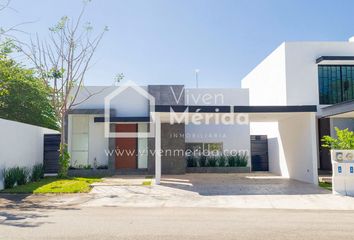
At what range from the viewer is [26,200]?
35.5 ft

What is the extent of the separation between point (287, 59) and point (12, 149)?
47.2 feet

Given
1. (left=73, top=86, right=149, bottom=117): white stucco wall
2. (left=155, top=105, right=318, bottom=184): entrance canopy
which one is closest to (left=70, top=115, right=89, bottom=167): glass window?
(left=73, top=86, right=149, bottom=117): white stucco wall

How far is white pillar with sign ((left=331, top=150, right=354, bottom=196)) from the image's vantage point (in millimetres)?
11867

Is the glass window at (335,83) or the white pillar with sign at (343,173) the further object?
the glass window at (335,83)

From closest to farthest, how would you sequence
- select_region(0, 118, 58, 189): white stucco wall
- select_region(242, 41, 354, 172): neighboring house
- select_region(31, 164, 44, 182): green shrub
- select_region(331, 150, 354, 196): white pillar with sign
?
select_region(331, 150, 354, 196): white pillar with sign
select_region(0, 118, 58, 189): white stucco wall
select_region(31, 164, 44, 182): green shrub
select_region(242, 41, 354, 172): neighboring house

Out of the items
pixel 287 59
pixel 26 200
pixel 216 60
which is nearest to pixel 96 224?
pixel 26 200

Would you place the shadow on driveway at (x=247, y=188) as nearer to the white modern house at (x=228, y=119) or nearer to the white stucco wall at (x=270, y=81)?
the white modern house at (x=228, y=119)

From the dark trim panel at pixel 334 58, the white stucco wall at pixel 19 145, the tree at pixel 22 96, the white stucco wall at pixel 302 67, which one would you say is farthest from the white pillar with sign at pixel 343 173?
the tree at pixel 22 96

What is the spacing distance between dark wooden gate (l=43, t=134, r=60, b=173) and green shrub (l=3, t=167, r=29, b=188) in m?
3.13

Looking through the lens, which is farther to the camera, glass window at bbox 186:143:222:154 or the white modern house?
glass window at bbox 186:143:222:154

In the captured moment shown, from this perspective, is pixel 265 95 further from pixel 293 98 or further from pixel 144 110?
pixel 144 110

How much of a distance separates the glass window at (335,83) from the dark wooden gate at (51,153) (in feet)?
48.3

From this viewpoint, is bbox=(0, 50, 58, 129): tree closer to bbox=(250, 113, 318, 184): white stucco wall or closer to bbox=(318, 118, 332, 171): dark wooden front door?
bbox=(250, 113, 318, 184): white stucco wall

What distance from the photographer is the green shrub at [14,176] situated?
12977mm
